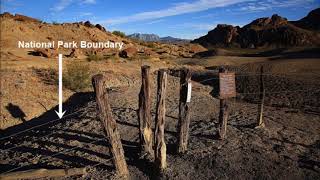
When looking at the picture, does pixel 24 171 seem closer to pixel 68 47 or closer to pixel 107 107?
pixel 107 107

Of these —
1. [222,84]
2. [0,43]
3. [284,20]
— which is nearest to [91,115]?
[222,84]

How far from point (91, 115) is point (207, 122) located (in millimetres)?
3234

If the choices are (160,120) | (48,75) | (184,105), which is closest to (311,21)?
(48,75)

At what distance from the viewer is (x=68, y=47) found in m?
38.8

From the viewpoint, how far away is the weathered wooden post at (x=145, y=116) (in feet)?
28.4

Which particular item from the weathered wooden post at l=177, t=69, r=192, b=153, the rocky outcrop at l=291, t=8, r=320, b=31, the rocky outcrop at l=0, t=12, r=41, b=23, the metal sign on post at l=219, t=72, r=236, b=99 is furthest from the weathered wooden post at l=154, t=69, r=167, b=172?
the rocky outcrop at l=291, t=8, r=320, b=31

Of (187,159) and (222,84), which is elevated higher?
(222,84)

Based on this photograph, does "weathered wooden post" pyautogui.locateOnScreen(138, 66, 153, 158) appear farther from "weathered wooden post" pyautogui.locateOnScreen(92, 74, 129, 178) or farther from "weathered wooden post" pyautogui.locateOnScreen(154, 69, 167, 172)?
"weathered wooden post" pyautogui.locateOnScreen(92, 74, 129, 178)

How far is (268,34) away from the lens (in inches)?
2419

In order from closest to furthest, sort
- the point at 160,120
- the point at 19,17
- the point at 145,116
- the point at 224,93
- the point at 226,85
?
the point at 160,120 < the point at 145,116 < the point at 224,93 < the point at 226,85 < the point at 19,17

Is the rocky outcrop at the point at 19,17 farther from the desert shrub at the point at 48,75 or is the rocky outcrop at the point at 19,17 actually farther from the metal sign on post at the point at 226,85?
the metal sign on post at the point at 226,85

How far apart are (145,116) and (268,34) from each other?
181ft

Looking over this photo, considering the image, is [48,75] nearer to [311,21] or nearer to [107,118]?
[107,118]

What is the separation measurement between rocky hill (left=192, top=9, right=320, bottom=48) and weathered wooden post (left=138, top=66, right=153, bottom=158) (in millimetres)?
50040
